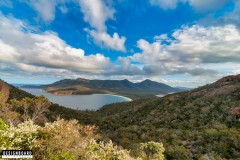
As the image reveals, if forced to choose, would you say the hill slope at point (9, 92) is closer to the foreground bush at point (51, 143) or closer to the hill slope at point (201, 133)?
the hill slope at point (201, 133)

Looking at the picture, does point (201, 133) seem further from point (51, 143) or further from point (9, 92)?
point (9, 92)

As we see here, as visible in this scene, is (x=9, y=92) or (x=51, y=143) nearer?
(x=51, y=143)

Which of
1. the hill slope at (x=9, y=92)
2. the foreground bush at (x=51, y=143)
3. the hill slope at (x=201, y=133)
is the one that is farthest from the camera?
the hill slope at (x=9, y=92)

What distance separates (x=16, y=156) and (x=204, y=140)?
80.3 feet

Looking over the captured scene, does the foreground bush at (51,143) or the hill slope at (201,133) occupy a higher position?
the foreground bush at (51,143)

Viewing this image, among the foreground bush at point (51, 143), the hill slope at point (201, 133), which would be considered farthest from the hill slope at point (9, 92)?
the foreground bush at point (51, 143)

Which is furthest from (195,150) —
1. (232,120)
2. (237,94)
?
(237,94)

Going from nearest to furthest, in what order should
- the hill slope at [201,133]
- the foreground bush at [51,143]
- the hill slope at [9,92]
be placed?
the foreground bush at [51,143] → the hill slope at [201,133] → the hill slope at [9,92]

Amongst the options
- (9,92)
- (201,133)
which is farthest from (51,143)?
(9,92)

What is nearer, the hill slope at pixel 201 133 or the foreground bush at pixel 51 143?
the foreground bush at pixel 51 143

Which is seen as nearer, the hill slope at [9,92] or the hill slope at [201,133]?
the hill slope at [201,133]

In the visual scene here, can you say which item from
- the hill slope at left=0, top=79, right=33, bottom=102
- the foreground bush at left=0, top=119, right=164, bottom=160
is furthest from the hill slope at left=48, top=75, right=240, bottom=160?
the hill slope at left=0, top=79, right=33, bottom=102

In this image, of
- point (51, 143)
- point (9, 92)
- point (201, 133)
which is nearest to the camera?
point (51, 143)

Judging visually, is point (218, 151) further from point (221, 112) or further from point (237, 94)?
point (237, 94)
